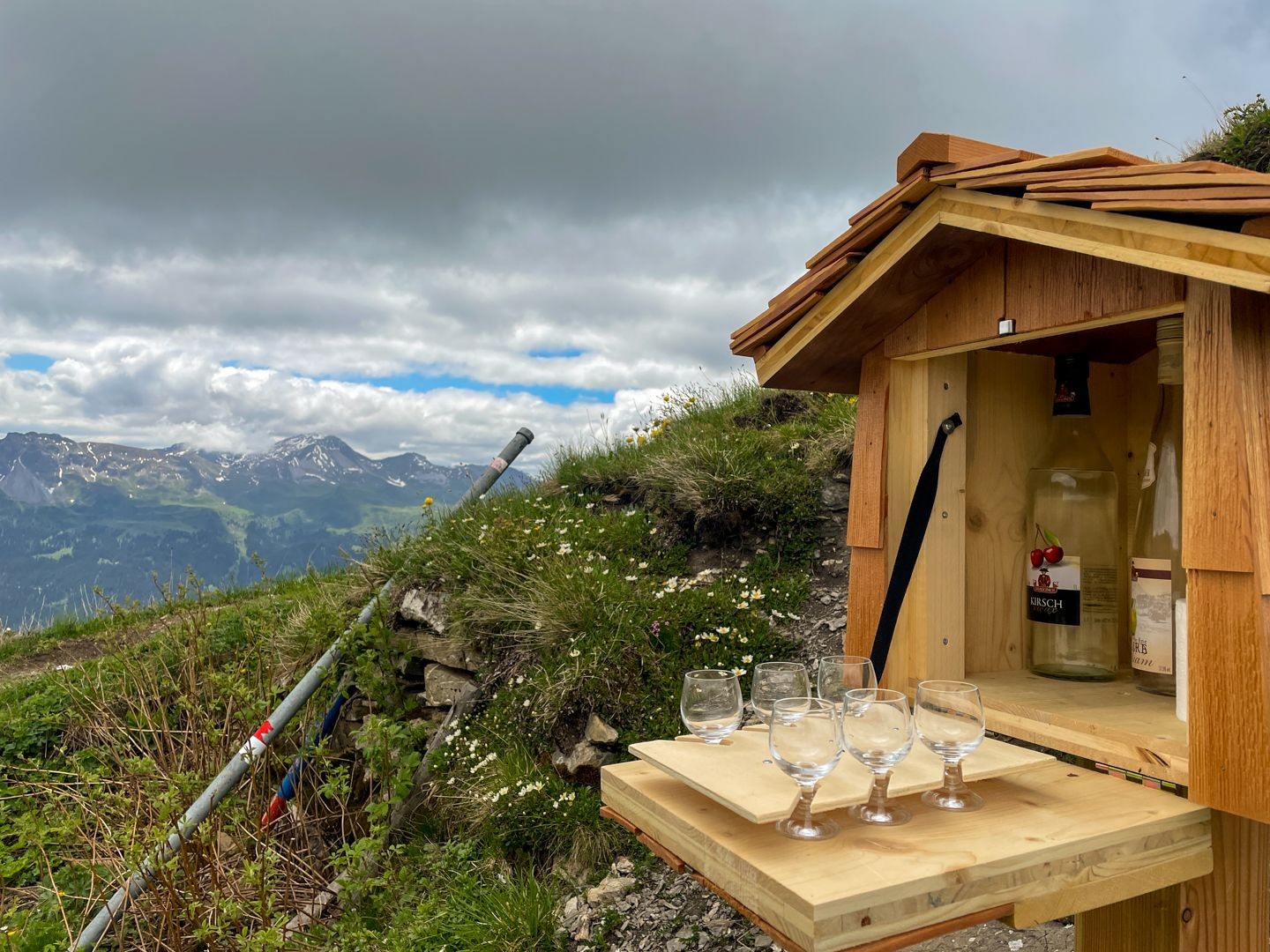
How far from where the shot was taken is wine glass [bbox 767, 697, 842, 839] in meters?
1.22

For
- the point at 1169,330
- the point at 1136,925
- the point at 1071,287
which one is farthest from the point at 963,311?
the point at 1136,925

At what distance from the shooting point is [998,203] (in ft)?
4.82

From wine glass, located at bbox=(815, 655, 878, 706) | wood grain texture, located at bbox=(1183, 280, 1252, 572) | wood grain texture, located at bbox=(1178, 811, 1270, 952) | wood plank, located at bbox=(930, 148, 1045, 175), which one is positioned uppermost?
wood plank, located at bbox=(930, 148, 1045, 175)

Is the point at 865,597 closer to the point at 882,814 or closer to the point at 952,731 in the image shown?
the point at 952,731

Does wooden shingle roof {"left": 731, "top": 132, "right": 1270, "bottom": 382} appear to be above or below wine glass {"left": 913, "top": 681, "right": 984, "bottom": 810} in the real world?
above

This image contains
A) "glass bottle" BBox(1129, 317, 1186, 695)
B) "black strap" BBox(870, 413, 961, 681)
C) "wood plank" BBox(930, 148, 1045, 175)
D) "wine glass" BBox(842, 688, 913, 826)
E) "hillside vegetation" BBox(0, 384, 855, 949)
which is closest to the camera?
"wine glass" BBox(842, 688, 913, 826)

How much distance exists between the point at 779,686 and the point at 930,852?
0.51 m

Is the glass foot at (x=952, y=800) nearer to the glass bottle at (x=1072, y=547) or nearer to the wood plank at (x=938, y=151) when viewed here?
the glass bottle at (x=1072, y=547)

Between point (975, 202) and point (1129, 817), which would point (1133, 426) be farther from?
point (1129, 817)

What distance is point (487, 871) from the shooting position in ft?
11.2

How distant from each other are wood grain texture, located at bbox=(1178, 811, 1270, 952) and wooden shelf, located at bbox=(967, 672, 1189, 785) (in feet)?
0.50

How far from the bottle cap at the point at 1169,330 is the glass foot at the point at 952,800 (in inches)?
35.8

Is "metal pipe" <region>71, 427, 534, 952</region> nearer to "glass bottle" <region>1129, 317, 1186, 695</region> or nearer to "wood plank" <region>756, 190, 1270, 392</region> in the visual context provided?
"wood plank" <region>756, 190, 1270, 392</region>

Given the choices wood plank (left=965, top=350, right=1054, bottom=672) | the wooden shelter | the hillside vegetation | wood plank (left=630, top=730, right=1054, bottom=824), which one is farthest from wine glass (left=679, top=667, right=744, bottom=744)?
the hillside vegetation
